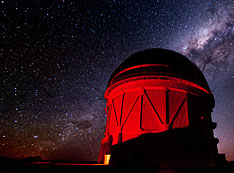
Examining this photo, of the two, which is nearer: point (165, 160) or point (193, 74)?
point (165, 160)

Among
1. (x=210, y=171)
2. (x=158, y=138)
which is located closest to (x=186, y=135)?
(x=158, y=138)

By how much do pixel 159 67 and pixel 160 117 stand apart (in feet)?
13.4

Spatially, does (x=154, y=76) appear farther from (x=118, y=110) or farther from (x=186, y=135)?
(x=186, y=135)

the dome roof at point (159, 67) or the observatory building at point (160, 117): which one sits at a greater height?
the dome roof at point (159, 67)

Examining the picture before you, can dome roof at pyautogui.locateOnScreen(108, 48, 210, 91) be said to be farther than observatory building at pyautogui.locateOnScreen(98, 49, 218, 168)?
Yes

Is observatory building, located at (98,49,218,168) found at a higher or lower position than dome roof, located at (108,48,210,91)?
lower

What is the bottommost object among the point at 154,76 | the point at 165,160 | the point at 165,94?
the point at 165,160

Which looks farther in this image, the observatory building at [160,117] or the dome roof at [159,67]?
the dome roof at [159,67]

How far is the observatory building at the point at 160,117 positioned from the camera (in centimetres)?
977

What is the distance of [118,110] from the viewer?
12195 millimetres

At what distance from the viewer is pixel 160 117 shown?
1038 cm

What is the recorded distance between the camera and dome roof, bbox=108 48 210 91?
11.5 metres

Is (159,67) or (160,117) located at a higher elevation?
(159,67)

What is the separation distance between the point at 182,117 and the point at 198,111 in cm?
206
